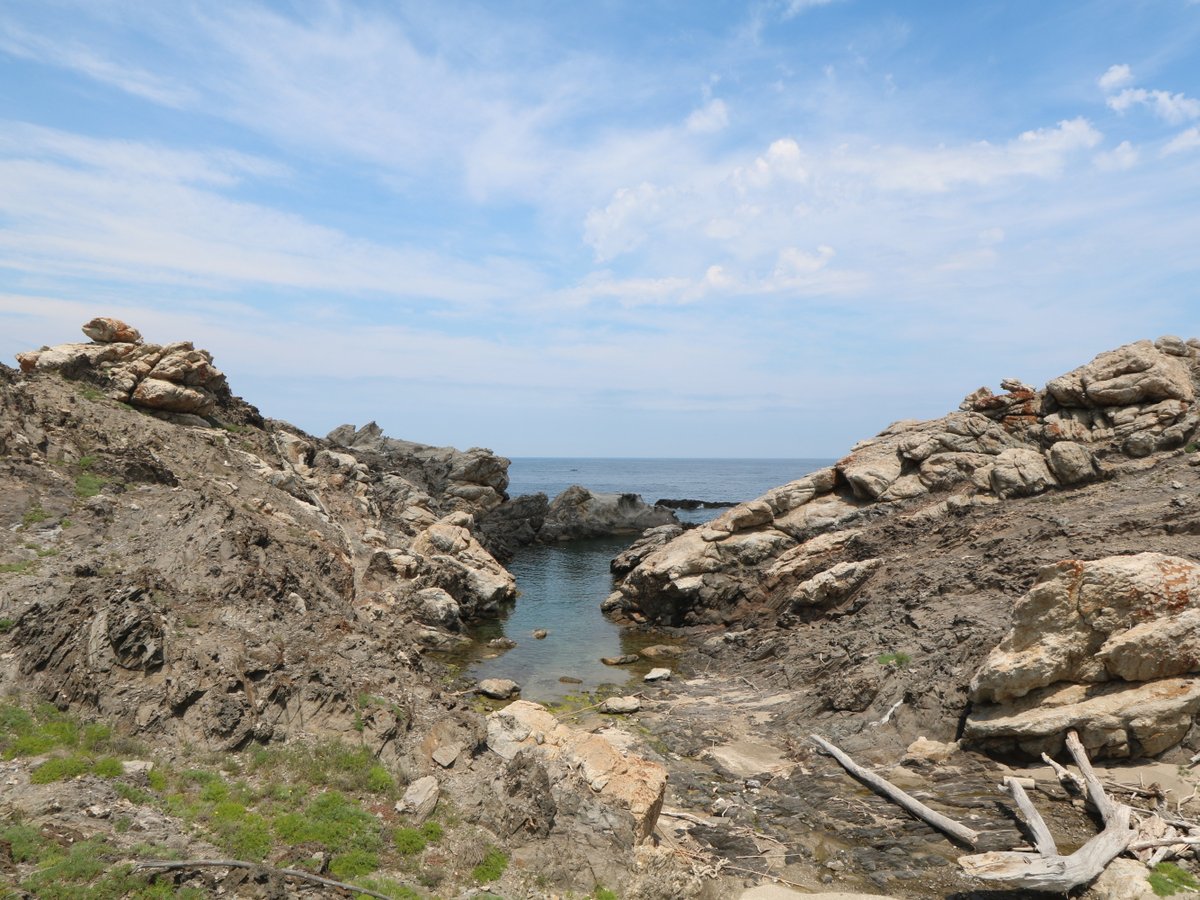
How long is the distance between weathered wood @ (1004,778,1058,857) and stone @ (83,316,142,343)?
48570 mm

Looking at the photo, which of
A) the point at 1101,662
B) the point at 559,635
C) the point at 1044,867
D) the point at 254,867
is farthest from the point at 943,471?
the point at 254,867

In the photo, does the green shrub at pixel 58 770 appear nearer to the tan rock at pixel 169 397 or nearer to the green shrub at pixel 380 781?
the green shrub at pixel 380 781

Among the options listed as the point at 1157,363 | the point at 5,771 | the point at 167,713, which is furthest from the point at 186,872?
the point at 1157,363

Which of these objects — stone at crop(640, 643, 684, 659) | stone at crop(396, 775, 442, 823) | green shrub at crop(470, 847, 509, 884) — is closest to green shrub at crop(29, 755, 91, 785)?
stone at crop(396, 775, 442, 823)

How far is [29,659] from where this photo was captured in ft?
55.4

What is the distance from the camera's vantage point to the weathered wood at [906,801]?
53.7 feet

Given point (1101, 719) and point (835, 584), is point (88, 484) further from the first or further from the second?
point (1101, 719)

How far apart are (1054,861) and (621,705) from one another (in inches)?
693

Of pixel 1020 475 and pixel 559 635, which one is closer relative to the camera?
pixel 1020 475

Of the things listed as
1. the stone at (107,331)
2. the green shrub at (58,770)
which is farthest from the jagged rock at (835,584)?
the stone at (107,331)

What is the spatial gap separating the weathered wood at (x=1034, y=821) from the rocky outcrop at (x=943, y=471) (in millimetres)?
18942

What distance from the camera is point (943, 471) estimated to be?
40.4 meters

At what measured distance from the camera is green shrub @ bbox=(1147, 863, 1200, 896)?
13.2 m

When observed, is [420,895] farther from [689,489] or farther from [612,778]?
[689,489]
